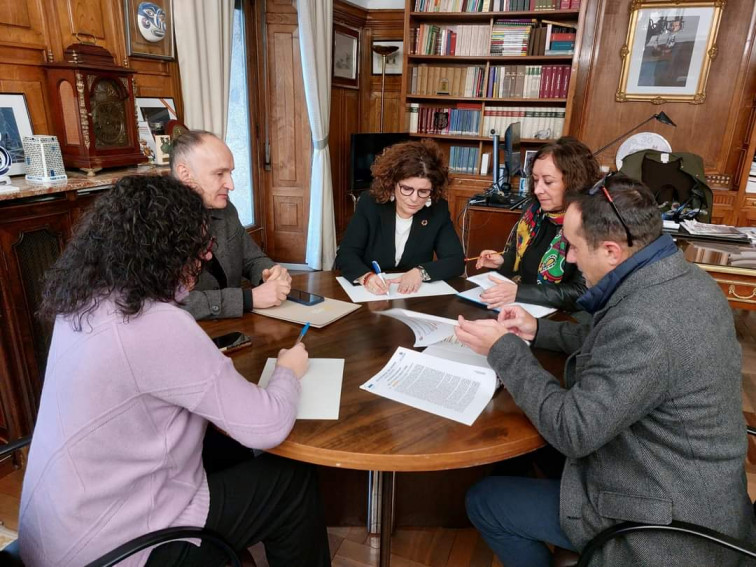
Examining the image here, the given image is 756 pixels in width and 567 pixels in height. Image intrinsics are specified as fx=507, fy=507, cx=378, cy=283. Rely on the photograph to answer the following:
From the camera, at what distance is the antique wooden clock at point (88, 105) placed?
2.15 m

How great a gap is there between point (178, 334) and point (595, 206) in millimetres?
883

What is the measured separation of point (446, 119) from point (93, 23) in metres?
2.96

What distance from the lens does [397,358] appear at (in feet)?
4.28

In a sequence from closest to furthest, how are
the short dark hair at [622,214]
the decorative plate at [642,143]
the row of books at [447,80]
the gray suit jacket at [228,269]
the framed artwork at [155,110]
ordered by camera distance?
the short dark hair at [622,214] → the gray suit jacket at [228,269] → the framed artwork at [155,110] → the decorative plate at [642,143] → the row of books at [447,80]

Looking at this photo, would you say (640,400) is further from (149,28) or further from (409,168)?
(149,28)

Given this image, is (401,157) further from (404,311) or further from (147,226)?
(147,226)

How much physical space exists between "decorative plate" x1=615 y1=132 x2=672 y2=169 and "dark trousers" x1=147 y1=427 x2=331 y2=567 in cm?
383

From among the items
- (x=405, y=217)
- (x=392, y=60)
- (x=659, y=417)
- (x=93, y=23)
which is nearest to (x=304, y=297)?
(x=405, y=217)

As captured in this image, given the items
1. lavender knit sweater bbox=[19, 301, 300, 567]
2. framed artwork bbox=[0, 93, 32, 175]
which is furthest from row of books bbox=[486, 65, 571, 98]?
lavender knit sweater bbox=[19, 301, 300, 567]

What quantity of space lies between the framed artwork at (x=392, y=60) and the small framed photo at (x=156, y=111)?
2463mm

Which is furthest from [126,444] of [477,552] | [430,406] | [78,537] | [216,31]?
[216,31]

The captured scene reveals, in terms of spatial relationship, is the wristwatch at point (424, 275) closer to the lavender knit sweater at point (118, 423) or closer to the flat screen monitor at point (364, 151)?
the lavender knit sweater at point (118, 423)

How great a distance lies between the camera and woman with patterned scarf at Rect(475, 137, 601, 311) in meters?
1.70

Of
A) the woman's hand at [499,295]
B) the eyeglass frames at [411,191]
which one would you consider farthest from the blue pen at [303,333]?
the eyeglass frames at [411,191]
